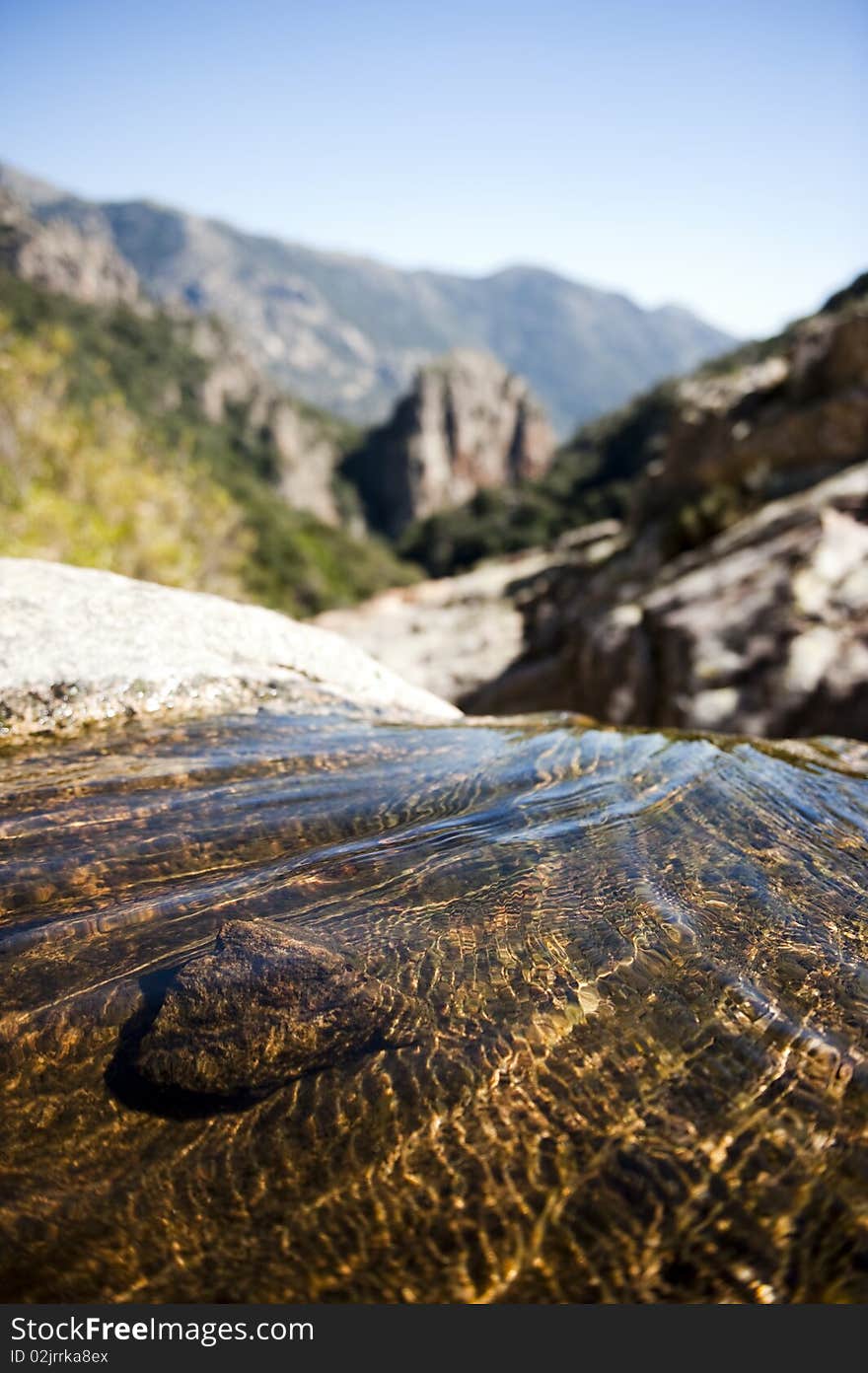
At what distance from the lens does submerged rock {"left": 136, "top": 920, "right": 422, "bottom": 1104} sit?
2043 millimetres

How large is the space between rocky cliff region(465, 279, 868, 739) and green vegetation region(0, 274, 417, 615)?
10744mm

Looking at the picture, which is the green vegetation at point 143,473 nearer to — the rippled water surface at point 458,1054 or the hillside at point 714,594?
the hillside at point 714,594

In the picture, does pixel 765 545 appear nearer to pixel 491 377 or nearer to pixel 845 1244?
pixel 845 1244

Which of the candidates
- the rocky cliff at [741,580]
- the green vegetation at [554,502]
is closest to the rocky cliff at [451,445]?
the green vegetation at [554,502]

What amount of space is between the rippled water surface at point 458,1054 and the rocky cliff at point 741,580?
436 cm

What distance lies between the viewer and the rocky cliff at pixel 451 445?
91.2 meters

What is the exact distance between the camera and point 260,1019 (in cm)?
218

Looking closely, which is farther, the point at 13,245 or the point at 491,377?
the point at 491,377

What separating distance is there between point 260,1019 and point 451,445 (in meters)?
95.6

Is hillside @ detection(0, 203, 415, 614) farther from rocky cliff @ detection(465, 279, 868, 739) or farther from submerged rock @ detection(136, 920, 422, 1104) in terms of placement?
submerged rock @ detection(136, 920, 422, 1104)

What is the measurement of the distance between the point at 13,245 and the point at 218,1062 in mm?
99669

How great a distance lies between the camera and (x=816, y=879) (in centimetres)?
305

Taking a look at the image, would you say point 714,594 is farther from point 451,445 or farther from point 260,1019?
point 451,445

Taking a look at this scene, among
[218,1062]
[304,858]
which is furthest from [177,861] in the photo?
[218,1062]
